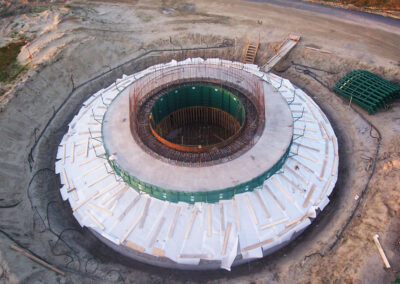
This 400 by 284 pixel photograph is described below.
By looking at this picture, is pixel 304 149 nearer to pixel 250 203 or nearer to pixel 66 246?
pixel 250 203

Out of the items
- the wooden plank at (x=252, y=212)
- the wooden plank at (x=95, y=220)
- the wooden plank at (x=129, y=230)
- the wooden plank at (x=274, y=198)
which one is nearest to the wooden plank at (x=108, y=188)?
the wooden plank at (x=95, y=220)

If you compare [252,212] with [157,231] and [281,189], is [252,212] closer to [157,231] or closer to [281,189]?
[281,189]

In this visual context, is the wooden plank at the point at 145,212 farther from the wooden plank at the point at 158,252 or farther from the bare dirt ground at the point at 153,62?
A: the bare dirt ground at the point at 153,62

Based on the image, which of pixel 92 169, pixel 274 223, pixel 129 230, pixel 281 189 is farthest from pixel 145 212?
pixel 281 189

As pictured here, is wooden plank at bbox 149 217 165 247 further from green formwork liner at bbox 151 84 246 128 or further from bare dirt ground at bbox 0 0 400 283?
green formwork liner at bbox 151 84 246 128

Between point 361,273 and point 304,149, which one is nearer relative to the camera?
point 361,273

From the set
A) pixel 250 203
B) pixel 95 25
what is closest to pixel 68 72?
pixel 95 25

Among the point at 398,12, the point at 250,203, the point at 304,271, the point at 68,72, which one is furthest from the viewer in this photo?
the point at 398,12
